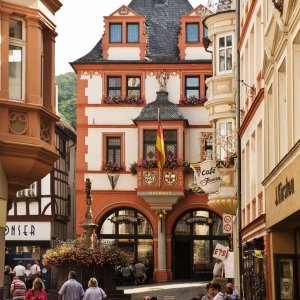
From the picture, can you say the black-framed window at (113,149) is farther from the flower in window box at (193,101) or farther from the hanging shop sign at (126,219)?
the flower in window box at (193,101)

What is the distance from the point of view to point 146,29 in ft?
204

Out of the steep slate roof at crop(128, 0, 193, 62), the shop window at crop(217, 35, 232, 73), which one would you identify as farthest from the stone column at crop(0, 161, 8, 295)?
the steep slate roof at crop(128, 0, 193, 62)

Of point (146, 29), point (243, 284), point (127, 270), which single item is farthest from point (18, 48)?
point (146, 29)

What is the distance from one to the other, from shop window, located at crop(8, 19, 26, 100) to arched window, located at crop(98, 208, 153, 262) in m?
37.4

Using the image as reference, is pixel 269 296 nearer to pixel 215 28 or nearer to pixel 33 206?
pixel 215 28

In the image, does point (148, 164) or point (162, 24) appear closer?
point (148, 164)

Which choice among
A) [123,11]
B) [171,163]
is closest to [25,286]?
[171,163]

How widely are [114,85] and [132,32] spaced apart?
3.28 m

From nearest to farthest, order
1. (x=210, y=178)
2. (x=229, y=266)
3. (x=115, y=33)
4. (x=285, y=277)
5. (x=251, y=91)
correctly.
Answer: (x=285, y=277) < (x=251, y=91) < (x=229, y=266) < (x=210, y=178) < (x=115, y=33)

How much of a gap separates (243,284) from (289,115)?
14.5 m

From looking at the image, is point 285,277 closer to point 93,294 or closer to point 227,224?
point 93,294

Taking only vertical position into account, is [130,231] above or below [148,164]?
below

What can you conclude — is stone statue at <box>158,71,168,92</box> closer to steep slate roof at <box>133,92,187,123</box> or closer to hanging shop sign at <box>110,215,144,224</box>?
steep slate roof at <box>133,92,187,123</box>

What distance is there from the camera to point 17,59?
2175cm
